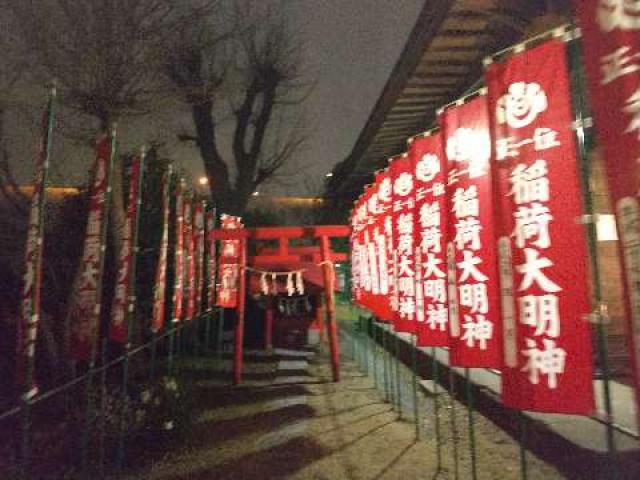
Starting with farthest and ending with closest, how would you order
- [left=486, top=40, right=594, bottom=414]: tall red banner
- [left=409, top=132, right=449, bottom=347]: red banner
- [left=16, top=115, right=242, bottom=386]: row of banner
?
[left=409, top=132, right=449, bottom=347]: red banner → [left=16, top=115, right=242, bottom=386]: row of banner → [left=486, top=40, right=594, bottom=414]: tall red banner

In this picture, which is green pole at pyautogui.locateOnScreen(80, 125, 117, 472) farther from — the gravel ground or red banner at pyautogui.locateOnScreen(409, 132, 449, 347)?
red banner at pyautogui.locateOnScreen(409, 132, 449, 347)

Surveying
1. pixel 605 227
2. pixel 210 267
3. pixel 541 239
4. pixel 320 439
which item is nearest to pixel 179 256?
pixel 210 267

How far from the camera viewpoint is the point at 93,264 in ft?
20.4

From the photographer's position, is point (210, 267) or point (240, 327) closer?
point (240, 327)

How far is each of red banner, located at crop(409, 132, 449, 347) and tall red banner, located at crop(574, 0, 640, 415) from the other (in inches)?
96.4

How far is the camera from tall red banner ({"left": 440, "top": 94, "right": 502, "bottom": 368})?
4.47 m

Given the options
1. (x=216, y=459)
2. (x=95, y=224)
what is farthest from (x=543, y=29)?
(x=216, y=459)

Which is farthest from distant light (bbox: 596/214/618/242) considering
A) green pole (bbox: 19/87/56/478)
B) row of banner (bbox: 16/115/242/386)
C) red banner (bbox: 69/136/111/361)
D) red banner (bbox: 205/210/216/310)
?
red banner (bbox: 205/210/216/310)

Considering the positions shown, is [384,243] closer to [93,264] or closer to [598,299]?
[93,264]

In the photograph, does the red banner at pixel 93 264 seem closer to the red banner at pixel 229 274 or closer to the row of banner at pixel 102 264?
the row of banner at pixel 102 264

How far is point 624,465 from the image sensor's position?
16.6 ft

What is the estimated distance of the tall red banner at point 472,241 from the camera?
447 centimetres

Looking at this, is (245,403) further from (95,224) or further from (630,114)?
(630,114)

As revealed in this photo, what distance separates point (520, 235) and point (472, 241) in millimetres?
825
